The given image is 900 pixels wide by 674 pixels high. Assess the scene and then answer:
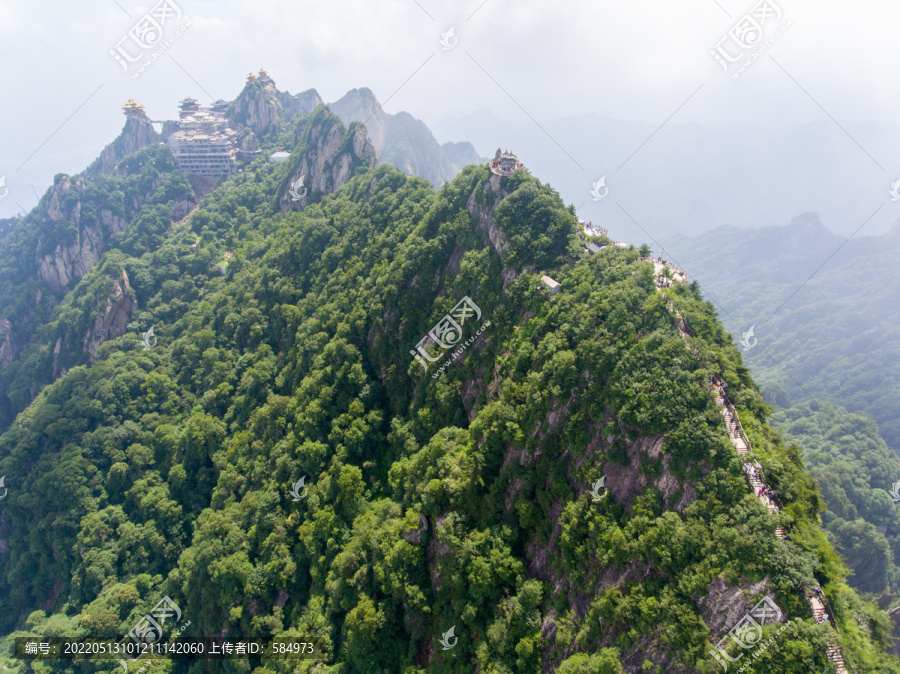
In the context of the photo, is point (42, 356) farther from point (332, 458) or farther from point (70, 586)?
point (332, 458)

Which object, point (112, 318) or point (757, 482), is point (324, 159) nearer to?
point (112, 318)

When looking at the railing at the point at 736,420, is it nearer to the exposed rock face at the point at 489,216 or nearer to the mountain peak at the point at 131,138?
the exposed rock face at the point at 489,216

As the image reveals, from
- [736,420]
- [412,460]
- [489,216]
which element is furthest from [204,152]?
[736,420]

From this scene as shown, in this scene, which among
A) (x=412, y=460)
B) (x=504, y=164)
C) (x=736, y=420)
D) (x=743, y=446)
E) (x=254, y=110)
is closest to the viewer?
(x=743, y=446)

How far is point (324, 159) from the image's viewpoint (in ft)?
360

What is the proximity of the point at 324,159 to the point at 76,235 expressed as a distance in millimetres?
78870

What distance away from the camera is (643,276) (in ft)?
124

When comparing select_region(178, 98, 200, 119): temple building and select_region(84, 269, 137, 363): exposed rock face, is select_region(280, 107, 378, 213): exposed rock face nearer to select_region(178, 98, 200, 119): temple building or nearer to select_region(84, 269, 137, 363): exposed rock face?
select_region(84, 269, 137, 363): exposed rock face

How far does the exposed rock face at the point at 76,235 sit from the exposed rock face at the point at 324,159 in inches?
2317

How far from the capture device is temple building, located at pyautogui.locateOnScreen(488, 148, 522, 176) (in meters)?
57.9

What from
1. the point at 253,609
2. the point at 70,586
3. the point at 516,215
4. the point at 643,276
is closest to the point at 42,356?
the point at 70,586

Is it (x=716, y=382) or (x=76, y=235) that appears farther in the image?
(x=76, y=235)

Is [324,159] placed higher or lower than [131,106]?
lower

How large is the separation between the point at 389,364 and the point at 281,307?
31.6m
